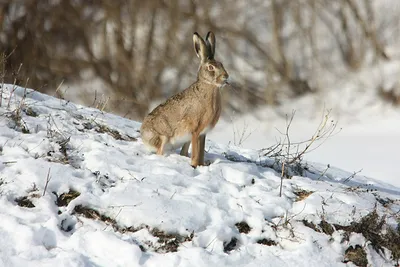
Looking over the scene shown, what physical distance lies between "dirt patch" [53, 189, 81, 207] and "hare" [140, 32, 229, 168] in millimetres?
1606

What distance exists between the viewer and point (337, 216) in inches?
223

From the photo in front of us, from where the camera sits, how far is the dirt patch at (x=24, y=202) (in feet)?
16.7

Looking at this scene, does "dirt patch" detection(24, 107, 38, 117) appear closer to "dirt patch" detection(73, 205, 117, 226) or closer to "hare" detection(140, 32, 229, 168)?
"hare" detection(140, 32, 229, 168)

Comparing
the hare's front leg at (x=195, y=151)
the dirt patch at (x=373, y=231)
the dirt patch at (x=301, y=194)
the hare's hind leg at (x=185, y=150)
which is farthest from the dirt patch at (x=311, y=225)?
the hare's hind leg at (x=185, y=150)

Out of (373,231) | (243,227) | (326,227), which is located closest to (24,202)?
(243,227)

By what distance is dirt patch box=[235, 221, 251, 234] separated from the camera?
530 cm

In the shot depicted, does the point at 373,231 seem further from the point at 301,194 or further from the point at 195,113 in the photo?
the point at 195,113

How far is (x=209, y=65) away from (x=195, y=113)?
1.74 feet

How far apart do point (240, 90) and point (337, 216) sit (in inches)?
344

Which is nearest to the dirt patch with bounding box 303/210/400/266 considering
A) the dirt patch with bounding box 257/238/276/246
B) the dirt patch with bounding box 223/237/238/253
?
the dirt patch with bounding box 257/238/276/246

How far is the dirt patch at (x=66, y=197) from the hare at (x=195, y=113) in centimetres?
161

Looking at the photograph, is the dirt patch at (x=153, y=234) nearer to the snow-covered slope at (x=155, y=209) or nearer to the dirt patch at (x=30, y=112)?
the snow-covered slope at (x=155, y=209)

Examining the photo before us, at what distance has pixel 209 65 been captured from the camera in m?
6.73

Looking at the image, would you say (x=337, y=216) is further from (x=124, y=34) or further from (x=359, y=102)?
(x=124, y=34)
